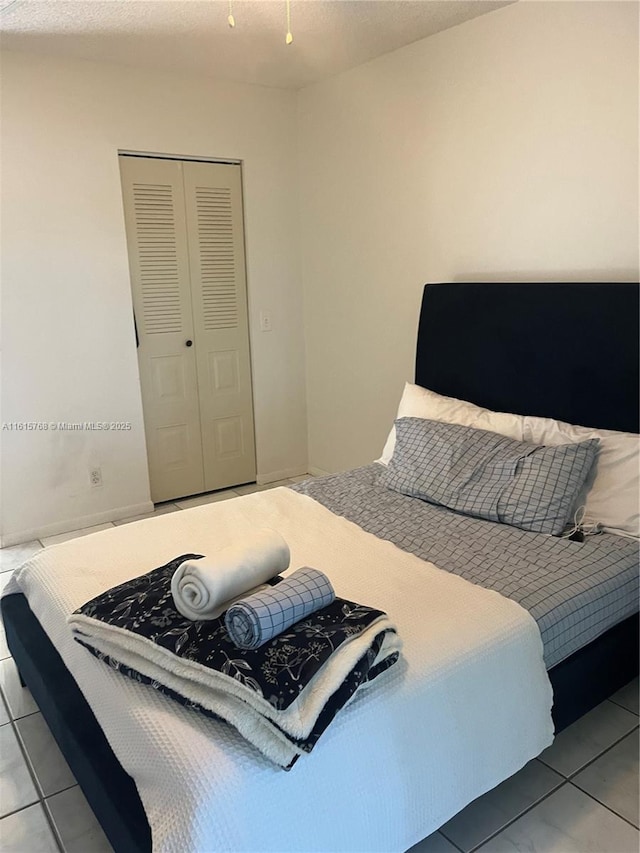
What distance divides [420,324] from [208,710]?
2216 millimetres

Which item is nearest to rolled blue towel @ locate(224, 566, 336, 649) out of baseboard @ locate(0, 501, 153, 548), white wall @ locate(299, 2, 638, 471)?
white wall @ locate(299, 2, 638, 471)

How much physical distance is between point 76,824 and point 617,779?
151 centimetres

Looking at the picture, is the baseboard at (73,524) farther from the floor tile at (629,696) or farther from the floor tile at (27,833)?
the floor tile at (629,696)

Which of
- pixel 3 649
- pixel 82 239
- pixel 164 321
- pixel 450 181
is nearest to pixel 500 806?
pixel 3 649

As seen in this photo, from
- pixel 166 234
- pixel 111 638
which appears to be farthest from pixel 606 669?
pixel 166 234

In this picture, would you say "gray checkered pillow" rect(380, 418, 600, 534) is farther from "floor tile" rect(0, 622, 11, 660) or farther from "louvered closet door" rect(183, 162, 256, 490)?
"louvered closet door" rect(183, 162, 256, 490)

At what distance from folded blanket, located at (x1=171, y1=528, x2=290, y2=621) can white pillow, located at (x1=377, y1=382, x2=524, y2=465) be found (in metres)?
1.33

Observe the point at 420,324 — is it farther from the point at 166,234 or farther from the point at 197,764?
the point at 197,764

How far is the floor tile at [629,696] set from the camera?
2.14 metres

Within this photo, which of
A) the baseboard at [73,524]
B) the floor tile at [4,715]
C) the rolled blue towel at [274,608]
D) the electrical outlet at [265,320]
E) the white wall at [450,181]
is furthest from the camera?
the electrical outlet at [265,320]

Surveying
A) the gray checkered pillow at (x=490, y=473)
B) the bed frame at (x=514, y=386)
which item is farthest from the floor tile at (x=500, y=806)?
the gray checkered pillow at (x=490, y=473)

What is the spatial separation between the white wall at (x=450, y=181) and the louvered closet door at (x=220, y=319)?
455 mm

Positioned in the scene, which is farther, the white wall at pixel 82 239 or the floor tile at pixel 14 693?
the white wall at pixel 82 239

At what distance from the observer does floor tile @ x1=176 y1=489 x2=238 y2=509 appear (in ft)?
13.2
